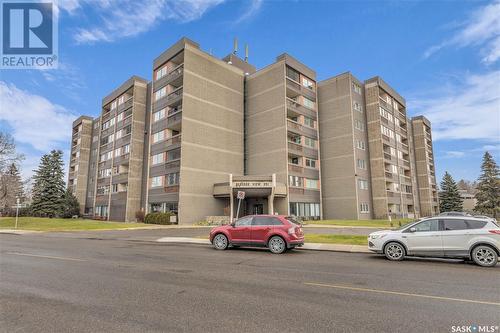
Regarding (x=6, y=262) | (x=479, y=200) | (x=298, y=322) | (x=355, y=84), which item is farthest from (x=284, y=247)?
(x=479, y=200)

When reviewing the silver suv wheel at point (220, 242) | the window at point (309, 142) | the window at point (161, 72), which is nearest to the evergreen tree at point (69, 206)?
the window at point (161, 72)

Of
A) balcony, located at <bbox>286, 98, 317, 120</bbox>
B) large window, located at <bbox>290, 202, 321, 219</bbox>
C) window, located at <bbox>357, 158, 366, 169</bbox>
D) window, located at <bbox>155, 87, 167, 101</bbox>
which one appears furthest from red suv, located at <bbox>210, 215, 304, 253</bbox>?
window, located at <bbox>357, 158, 366, 169</bbox>

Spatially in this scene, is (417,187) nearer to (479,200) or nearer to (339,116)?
(479,200)

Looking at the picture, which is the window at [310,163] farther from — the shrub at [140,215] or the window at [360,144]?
the shrub at [140,215]

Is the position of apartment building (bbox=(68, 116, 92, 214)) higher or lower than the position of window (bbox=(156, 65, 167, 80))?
lower

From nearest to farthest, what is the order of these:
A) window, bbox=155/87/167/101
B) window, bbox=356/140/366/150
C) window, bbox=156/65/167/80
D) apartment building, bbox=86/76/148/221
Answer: window, bbox=155/87/167/101, window, bbox=156/65/167/80, apartment building, bbox=86/76/148/221, window, bbox=356/140/366/150

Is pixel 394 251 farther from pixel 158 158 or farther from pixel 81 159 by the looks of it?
pixel 81 159

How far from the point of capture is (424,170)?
65.2 meters

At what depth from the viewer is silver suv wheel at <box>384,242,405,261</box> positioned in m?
11.4

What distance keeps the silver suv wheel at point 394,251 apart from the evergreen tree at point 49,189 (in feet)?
187

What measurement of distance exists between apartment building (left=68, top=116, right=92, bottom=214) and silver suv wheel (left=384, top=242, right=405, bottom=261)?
64.9 meters

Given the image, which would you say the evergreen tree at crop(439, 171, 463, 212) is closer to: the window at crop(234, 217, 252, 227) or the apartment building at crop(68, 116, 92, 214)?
the window at crop(234, 217, 252, 227)

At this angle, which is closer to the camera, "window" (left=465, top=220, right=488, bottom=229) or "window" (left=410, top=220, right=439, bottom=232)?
"window" (left=465, top=220, right=488, bottom=229)

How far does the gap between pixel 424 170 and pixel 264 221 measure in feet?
210
